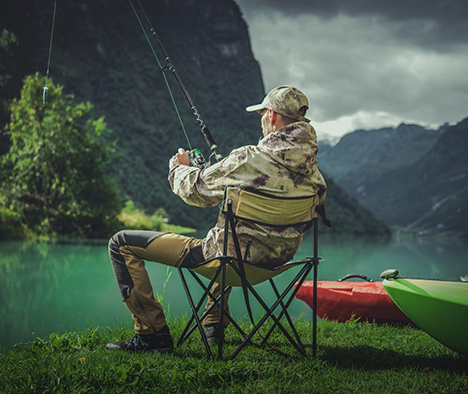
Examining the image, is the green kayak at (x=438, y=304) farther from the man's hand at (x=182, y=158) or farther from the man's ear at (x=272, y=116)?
the man's hand at (x=182, y=158)

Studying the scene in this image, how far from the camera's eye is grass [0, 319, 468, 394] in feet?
6.78

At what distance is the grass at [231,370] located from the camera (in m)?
2.07

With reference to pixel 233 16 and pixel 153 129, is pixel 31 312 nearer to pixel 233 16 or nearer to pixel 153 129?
pixel 153 129

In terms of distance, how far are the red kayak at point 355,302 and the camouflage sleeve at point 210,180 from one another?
5.45ft

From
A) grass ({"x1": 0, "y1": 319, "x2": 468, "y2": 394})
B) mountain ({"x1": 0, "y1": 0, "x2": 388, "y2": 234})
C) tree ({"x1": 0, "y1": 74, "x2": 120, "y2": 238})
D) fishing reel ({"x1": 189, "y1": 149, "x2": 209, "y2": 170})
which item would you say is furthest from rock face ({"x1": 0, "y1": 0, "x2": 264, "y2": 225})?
grass ({"x1": 0, "y1": 319, "x2": 468, "y2": 394})

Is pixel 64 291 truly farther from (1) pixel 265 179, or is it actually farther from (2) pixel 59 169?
(2) pixel 59 169

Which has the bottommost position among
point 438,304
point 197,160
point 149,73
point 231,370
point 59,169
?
point 231,370

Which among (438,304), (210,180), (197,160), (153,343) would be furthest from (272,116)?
(153,343)

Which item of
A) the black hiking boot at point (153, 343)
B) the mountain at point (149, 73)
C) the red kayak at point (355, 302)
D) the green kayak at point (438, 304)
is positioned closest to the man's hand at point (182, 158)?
the black hiking boot at point (153, 343)

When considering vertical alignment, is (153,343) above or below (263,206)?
below

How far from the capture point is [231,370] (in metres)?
2.21

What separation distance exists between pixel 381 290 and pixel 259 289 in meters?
4.89

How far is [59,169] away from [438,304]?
17.3 meters

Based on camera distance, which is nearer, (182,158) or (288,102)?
(288,102)
